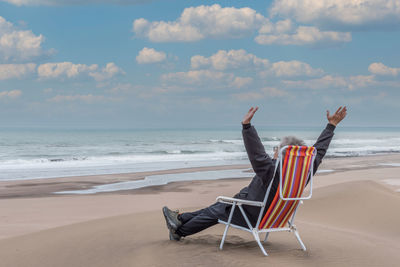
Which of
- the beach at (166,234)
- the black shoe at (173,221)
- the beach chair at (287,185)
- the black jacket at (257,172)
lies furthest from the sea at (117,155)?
the beach chair at (287,185)

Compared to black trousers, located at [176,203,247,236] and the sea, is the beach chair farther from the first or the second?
the sea

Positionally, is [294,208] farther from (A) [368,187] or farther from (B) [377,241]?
(A) [368,187]

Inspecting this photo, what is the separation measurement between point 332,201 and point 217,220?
4.76m

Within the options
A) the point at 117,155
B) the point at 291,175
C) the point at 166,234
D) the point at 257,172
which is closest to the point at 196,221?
the point at 257,172

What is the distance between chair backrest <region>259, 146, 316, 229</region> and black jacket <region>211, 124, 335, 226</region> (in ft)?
0.35

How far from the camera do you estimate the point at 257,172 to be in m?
4.49

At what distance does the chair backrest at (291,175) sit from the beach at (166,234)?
58 cm

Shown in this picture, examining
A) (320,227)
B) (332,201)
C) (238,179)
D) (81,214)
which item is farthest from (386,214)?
(238,179)

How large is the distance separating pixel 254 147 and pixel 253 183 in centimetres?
54

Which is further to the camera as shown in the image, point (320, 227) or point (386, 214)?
point (386, 214)

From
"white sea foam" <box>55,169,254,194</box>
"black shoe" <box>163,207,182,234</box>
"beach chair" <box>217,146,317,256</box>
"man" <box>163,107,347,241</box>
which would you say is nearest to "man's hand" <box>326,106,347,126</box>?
"man" <box>163,107,347,241</box>

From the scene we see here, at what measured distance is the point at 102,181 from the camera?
597 inches

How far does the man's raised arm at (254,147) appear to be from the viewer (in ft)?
14.3

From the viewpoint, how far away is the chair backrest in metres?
4.41
